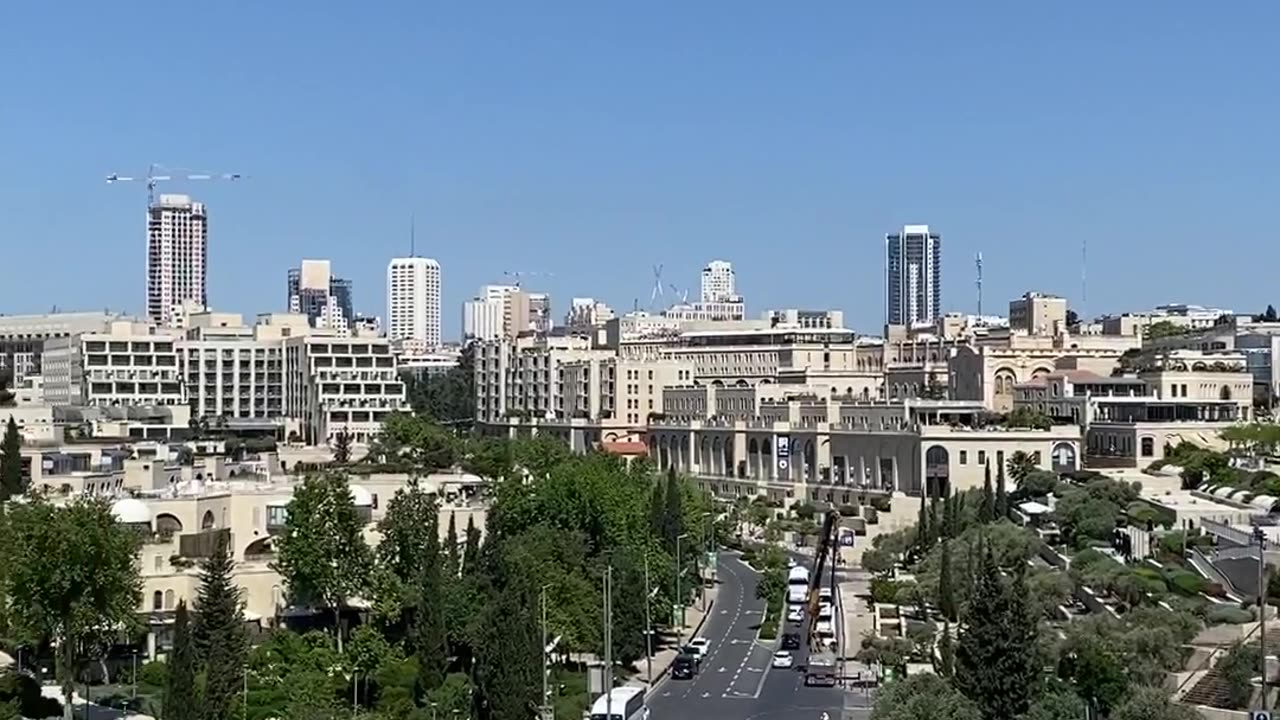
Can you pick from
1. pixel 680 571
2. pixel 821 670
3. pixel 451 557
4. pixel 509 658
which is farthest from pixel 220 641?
pixel 680 571

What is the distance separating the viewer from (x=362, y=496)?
159 ft

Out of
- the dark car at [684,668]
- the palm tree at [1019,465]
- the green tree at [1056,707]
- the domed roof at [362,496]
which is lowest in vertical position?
the dark car at [684,668]

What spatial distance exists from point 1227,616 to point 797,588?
1738 centimetres

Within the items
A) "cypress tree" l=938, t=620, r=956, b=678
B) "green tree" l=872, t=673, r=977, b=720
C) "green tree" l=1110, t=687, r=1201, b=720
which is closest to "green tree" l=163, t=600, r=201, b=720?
"green tree" l=872, t=673, r=977, b=720

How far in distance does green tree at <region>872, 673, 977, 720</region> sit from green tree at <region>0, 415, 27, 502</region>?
2657 centimetres

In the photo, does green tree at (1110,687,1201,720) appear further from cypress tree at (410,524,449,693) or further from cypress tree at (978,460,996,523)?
cypress tree at (978,460,996,523)

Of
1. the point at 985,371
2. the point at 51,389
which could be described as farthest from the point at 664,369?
the point at 51,389

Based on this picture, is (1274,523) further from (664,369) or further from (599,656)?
(664,369)

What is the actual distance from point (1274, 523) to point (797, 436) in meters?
37.2

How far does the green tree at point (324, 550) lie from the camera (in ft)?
131

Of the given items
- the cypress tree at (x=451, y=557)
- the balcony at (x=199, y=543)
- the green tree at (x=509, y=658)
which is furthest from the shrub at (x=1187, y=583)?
the balcony at (x=199, y=543)

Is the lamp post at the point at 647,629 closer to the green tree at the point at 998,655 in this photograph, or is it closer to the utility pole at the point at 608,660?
the utility pole at the point at 608,660

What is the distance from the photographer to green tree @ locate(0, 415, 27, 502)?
49.0 meters

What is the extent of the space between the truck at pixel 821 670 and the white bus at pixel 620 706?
6.08 m
